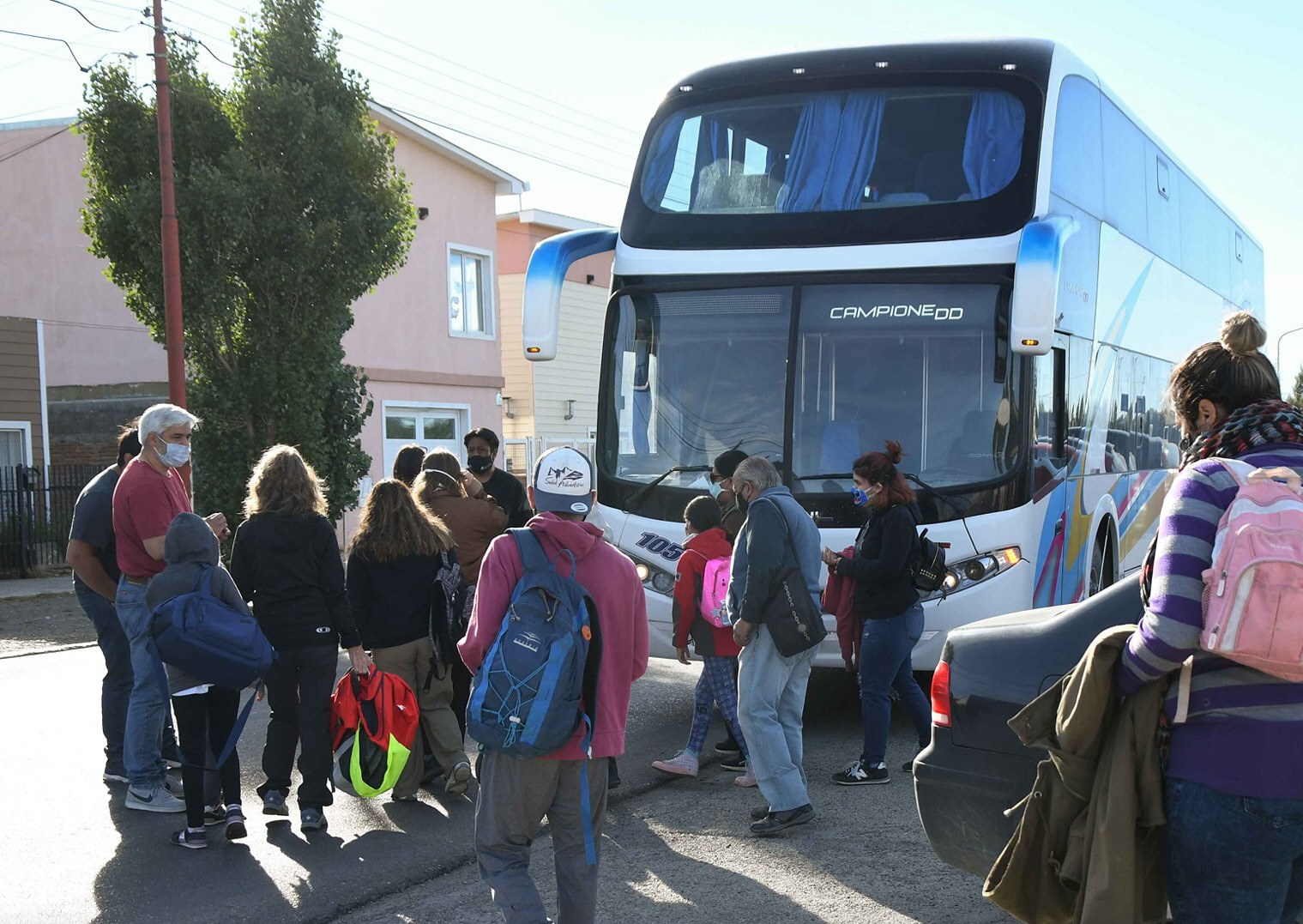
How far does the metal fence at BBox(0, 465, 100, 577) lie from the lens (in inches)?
716

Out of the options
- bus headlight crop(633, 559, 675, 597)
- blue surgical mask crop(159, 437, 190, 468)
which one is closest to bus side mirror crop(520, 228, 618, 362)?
bus headlight crop(633, 559, 675, 597)

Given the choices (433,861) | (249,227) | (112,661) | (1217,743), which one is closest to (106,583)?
(112,661)

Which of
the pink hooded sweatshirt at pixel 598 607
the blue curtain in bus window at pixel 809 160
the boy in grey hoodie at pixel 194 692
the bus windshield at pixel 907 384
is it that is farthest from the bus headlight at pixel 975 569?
the boy in grey hoodie at pixel 194 692

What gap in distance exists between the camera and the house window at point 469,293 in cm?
2619

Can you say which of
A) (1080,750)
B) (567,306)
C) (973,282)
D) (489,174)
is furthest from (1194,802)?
(567,306)

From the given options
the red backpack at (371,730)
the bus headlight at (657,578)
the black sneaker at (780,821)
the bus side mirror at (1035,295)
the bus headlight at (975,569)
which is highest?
the bus side mirror at (1035,295)

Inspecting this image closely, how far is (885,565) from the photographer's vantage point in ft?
21.4

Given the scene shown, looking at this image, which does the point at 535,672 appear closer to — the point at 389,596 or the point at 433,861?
the point at 433,861

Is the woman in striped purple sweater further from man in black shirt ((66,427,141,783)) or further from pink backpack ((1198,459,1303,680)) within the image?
man in black shirt ((66,427,141,783))

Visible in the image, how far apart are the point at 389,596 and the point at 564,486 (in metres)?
2.59

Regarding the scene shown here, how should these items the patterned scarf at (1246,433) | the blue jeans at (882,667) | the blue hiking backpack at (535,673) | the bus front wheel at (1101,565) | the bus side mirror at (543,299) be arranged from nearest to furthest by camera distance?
the patterned scarf at (1246,433)
the blue hiking backpack at (535,673)
the blue jeans at (882,667)
the bus side mirror at (543,299)
the bus front wheel at (1101,565)

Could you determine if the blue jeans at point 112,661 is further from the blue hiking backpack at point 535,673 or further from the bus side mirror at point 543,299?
the blue hiking backpack at point 535,673

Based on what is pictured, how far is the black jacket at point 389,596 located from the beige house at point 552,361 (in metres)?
23.3

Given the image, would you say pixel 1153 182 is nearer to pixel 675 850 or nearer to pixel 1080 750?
pixel 675 850
